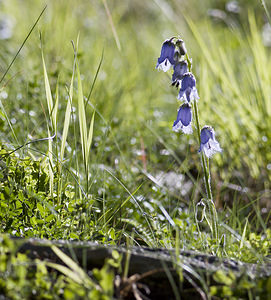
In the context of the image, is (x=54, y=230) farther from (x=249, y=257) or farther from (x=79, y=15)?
(x=79, y=15)

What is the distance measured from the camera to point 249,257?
159 cm

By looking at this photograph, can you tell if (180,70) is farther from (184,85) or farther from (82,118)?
(82,118)

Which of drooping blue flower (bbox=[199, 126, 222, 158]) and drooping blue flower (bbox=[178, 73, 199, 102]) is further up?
drooping blue flower (bbox=[178, 73, 199, 102])

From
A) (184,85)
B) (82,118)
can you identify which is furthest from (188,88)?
(82,118)

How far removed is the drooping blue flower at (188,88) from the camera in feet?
5.29

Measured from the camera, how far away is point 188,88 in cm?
162

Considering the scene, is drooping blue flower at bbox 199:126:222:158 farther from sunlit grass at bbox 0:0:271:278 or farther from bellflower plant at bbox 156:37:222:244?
sunlit grass at bbox 0:0:271:278

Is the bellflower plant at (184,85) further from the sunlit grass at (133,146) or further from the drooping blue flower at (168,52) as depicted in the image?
the sunlit grass at (133,146)

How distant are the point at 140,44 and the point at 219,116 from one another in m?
2.67

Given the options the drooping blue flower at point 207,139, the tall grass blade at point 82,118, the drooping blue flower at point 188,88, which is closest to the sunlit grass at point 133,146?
the tall grass blade at point 82,118

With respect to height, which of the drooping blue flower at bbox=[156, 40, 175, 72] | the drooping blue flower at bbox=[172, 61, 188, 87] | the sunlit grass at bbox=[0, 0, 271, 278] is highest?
the drooping blue flower at bbox=[156, 40, 175, 72]

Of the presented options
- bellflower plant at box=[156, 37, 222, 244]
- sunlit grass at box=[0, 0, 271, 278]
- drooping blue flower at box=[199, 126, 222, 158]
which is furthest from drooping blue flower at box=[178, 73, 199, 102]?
sunlit grass at box=[0, 0, 271, 278]

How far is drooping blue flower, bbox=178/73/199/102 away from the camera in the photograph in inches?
63.4

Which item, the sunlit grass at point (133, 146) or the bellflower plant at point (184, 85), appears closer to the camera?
the bellflower plant at point (184, 85)
